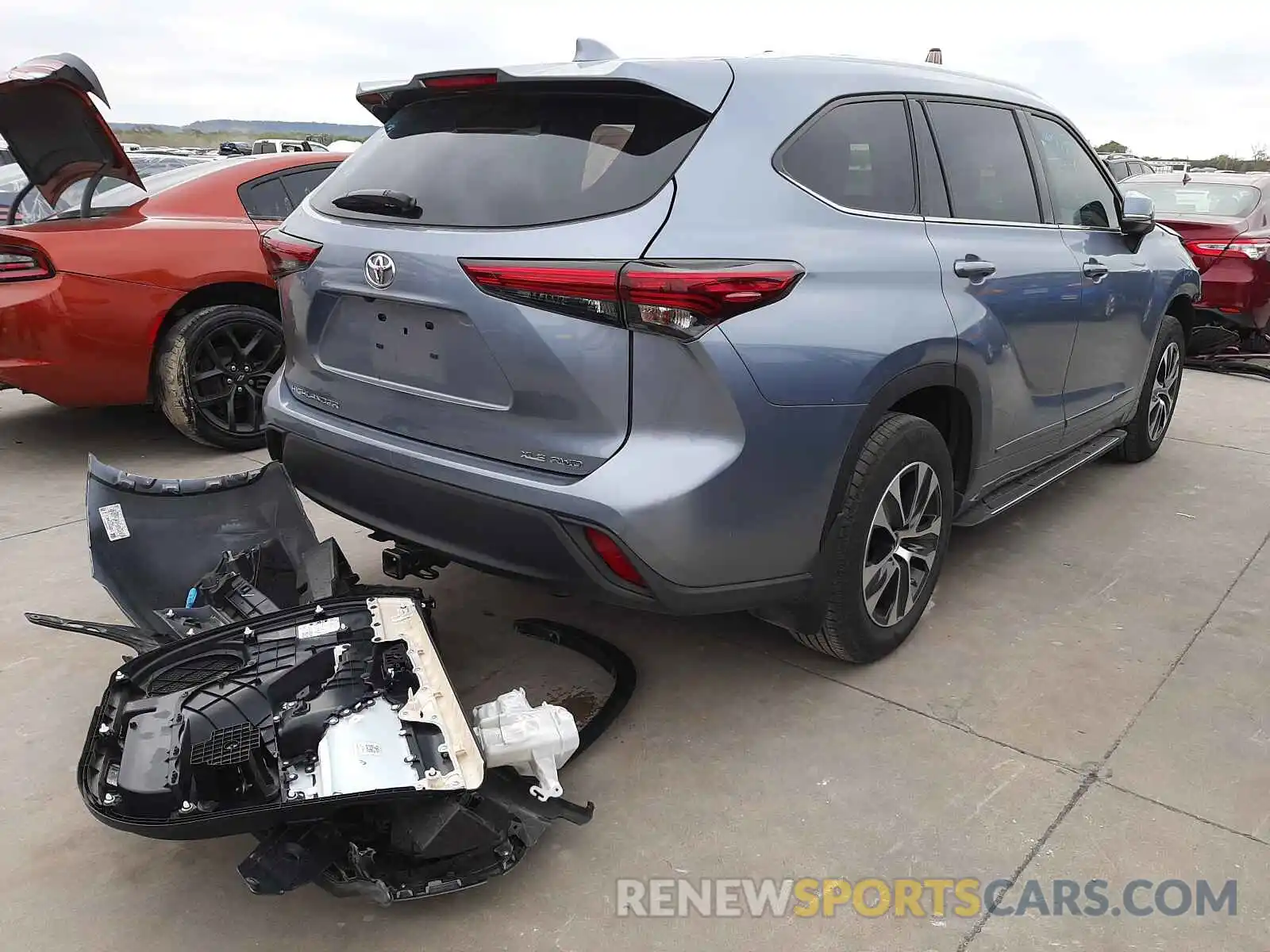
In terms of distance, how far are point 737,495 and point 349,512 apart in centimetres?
113

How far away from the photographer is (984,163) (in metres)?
3.33

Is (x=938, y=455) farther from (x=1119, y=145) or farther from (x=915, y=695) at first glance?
(x=1119, y=145)

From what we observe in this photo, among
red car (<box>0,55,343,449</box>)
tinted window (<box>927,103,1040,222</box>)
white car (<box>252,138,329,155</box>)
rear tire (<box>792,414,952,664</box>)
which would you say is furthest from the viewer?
white car (<box>252,138,329,155</box>)

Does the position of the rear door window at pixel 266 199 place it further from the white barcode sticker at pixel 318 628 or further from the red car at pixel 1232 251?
→ the red car at pixel 1232 251

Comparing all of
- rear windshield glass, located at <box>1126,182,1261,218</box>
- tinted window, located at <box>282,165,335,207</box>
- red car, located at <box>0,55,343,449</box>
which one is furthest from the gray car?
rear windshield glass, located at <box>1126,182,1261,218</box>

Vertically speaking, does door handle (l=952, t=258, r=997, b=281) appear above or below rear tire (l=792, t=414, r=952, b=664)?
above

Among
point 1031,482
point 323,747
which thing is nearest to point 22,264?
point 323,747

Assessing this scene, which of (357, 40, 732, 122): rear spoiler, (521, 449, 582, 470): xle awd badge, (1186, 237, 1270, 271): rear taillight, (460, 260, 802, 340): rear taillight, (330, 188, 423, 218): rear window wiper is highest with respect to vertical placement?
(357, 40, 732, 122): rear spoiler

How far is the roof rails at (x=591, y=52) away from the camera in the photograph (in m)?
2.57

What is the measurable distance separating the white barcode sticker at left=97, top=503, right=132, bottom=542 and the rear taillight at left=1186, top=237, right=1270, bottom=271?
7531mm

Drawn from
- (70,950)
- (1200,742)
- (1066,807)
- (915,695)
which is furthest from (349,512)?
(1200,742)

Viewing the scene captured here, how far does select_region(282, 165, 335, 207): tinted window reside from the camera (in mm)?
5375

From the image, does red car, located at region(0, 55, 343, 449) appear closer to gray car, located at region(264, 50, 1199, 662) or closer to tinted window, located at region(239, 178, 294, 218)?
tinted window, located at region(239, 178, 294, 218)

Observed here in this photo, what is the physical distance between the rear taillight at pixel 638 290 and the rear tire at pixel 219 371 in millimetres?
2941
